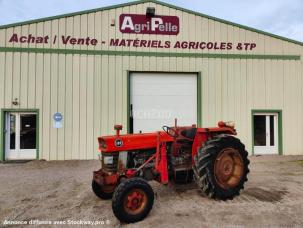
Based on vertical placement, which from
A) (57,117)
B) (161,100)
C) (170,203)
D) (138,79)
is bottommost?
(170,203)

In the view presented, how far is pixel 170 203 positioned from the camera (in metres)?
4.88

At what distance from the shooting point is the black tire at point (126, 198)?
388 centimetres

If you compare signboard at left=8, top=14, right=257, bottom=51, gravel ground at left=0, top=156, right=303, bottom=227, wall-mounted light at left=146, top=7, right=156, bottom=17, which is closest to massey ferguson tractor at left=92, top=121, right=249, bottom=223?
gravel ground at left=0, top=156, right=303, bottom=227

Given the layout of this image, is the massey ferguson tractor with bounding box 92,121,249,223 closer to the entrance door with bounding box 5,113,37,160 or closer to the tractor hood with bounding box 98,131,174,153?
the tractor hood with bounding box 98,131,174,153

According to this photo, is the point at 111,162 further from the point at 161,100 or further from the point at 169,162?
the point at 161,100

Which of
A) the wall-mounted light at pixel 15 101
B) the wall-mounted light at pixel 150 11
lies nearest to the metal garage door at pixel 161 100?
the wall-mounted light at pixel 150 11

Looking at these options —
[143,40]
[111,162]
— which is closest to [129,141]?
[111,162]

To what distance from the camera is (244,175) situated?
5.25 m

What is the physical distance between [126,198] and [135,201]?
0.18 m

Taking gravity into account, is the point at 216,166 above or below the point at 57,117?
below

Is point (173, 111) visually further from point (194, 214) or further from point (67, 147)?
point (194, 214)

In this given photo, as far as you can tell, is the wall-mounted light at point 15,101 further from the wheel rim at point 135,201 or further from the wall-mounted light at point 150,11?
the wheel rim at point 135,201

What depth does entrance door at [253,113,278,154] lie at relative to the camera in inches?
451

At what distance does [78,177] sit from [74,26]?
20.7 feet
